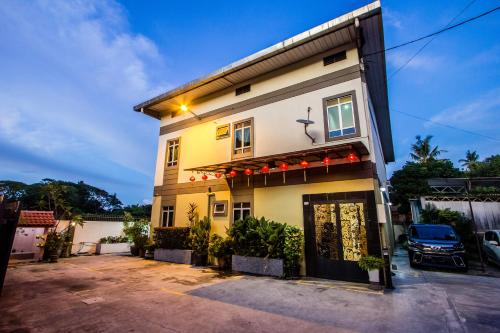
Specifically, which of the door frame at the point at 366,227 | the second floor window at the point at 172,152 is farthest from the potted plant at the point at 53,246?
the door frame at the point at 366,227

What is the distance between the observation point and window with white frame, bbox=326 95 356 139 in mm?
8812

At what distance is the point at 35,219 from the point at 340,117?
16.9m

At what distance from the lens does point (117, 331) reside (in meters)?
4.03

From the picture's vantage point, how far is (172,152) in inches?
560

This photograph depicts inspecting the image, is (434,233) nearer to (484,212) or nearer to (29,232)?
(484,212)

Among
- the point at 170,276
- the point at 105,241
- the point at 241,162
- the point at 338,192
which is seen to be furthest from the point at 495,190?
the point at 105,241

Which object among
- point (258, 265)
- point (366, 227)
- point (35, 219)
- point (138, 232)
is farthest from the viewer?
point (138, 232)

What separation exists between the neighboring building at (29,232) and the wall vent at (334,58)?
16.9 metres

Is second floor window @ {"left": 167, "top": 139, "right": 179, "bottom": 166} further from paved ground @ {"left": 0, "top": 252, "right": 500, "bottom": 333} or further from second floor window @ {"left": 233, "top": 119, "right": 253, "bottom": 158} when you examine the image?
paved ground @ {"left": 0, "top": 252, "right": 500, "bottom": 333}

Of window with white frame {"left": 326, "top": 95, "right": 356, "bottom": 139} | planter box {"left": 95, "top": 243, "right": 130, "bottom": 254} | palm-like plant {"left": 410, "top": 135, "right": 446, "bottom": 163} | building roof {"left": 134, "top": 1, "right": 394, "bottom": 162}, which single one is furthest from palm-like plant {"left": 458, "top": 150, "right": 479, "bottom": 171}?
planter box {"left": 95, "top": 243, "right": 130, "bottom": 254}

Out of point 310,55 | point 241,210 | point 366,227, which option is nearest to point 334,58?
point 310,55

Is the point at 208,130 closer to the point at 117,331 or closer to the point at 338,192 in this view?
the point at 338,192

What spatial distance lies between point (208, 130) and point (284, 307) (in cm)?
951

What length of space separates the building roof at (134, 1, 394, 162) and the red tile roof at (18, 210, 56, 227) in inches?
325
